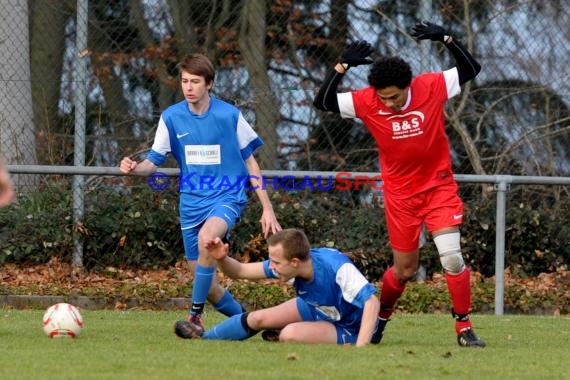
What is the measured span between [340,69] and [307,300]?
4.80 feet

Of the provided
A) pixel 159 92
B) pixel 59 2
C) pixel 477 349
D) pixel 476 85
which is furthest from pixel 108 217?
pixel 477 349

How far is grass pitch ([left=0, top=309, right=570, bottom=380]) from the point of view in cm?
578

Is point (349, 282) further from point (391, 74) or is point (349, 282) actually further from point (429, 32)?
point (429, 32)

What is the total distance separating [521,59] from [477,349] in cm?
577

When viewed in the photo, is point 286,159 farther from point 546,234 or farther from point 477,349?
point 477,349

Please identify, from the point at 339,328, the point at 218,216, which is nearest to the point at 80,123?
the point at 218,216

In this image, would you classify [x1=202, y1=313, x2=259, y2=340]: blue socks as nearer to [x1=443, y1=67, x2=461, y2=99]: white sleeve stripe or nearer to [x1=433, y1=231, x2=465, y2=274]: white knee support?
[x1=433, y1=231, x2=465, y2=274]: white knee support

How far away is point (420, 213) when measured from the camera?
7578 millimetres

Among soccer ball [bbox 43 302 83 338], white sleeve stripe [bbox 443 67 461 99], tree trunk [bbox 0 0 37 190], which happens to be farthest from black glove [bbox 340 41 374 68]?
tree trunk [bbox 0 0 37 190]

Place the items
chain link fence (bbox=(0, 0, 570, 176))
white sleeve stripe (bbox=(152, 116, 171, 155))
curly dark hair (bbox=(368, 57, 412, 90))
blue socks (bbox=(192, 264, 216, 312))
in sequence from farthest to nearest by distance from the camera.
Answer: chain link fence (bbox=(0, 0, 570, 176))
white sleeve stripe (bbox=(152, 116, 171, 155))
blue socks (bbox=(192, 264, 216, 312))
curly dark hair (bbox=(368, 57, 412, 90))

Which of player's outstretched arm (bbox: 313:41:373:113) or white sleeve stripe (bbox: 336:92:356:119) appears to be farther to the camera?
white sleeve stripe (bbox: 336:92:356:119)

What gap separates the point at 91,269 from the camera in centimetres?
1113

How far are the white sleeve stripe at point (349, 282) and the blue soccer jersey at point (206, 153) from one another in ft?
4.38

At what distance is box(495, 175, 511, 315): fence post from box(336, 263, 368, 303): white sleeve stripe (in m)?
4.00
